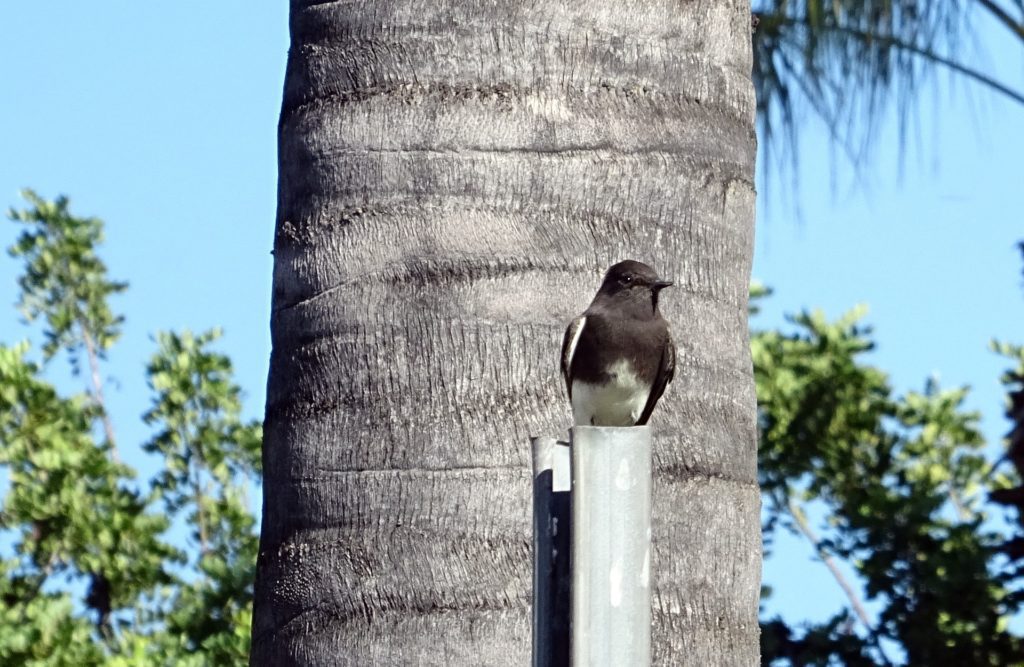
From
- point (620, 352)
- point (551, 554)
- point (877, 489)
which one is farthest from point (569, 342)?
point (877, 489)

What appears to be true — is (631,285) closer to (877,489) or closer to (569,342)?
(569,342)

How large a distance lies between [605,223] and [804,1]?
2.79 meters

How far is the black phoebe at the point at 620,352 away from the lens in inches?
125

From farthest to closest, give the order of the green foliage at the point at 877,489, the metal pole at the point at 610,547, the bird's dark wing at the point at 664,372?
the green foliage at the point at 877,489, the bird's dark wing at the point at 664,372, the metal pole at the point at 610,547

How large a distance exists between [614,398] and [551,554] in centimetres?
209

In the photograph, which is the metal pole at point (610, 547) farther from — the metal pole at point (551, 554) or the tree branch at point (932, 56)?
the tree branch at point (932, 56)

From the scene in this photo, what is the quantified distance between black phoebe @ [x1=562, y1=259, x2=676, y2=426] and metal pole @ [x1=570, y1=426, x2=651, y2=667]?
1137 mm

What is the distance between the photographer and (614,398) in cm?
398

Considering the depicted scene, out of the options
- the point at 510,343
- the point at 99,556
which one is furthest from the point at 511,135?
the point at 99,556

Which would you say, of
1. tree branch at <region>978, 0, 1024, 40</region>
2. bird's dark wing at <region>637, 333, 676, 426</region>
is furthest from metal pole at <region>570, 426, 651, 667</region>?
tree branch at <region>978, 0, 1024, 40</region>

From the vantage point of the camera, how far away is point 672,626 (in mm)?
2912

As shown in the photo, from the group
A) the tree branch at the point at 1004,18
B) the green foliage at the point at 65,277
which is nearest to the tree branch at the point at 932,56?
the tree branch at the point at 1004,18

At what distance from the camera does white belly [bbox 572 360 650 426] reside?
12.5ft

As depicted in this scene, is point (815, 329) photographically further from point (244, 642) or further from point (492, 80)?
point (492, 80)
